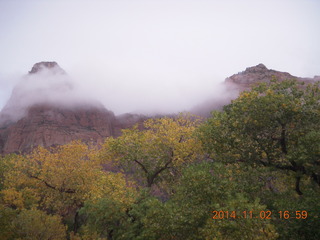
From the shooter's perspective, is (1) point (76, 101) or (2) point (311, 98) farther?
(1) point (76, 101)

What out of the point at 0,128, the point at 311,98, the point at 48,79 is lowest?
the point at 0,128

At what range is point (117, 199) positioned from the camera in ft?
49.9

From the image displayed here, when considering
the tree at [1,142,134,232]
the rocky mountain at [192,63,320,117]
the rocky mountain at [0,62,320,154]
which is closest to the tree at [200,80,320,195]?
the tree at [1,142,134,232]

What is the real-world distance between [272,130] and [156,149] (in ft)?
32.8

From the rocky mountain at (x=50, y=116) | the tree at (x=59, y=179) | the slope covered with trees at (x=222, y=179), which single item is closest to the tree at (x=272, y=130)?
A: the slope covered with trees at (x=222, y=179)

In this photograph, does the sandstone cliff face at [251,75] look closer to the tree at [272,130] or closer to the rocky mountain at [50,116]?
the rocky mountain at [50,116]

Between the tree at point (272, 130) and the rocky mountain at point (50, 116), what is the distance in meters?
82.7

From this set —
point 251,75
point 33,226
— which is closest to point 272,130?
point 33,226

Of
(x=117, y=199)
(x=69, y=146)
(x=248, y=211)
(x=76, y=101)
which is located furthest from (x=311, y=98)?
(x=76, y=101)

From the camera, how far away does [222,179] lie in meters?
12.7

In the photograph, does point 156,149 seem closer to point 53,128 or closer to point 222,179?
point 222,179

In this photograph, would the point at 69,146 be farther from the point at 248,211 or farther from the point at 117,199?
the point at 248,211

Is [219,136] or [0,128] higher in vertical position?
[219,136]

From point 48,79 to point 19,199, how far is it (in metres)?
127
